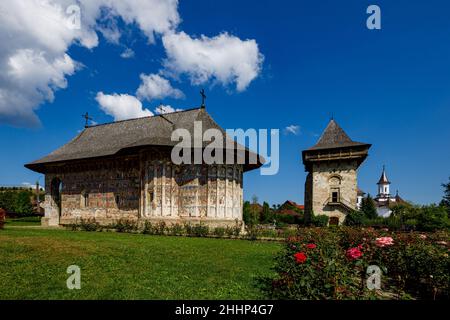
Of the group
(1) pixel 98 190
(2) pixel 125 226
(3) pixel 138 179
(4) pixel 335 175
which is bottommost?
(2) pixel 125 226

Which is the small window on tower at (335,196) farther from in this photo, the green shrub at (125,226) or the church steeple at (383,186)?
the church steeple at (383,186)

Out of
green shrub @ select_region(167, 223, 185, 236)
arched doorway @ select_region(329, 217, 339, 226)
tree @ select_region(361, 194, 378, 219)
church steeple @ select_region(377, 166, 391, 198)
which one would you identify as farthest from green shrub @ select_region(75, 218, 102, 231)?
church steeple @ select_region(377, 166, 391, 198)

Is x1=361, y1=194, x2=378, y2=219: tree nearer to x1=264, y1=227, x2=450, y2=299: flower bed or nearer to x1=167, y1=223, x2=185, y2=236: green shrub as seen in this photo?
x1=167, y1=223, x2=185, y2=236: green shrub

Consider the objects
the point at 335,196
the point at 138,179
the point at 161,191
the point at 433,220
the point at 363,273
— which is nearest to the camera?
the point at 363,273

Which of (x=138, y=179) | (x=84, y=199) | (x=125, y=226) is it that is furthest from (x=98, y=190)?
(x=125, y=226)

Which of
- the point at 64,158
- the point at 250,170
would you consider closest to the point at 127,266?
the point at 250,170

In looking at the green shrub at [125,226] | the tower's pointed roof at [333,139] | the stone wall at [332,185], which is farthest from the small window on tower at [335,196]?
the green shrub at [125,226]

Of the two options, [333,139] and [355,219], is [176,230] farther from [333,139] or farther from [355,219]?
[333,139]

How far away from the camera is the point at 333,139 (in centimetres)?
2711

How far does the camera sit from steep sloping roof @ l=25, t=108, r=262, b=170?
1947cm

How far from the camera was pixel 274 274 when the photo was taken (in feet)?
20.4

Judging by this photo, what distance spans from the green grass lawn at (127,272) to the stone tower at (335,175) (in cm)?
1814

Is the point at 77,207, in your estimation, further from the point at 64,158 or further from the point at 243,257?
the point at 243,257

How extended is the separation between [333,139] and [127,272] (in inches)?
989
